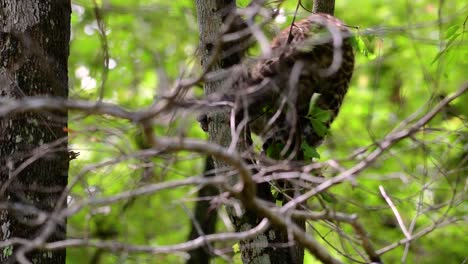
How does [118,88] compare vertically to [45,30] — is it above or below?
below

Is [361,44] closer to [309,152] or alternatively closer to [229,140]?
[309,152]

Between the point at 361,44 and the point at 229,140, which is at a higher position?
the point at 361,44

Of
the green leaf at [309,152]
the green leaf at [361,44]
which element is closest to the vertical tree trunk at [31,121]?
the green leaf at [309,152]

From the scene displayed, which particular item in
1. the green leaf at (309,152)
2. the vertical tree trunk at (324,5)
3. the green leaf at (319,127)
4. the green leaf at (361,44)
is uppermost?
the vertical tree trunk at (324,5)

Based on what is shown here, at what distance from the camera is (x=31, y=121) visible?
377 cm

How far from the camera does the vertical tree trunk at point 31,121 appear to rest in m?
3.64

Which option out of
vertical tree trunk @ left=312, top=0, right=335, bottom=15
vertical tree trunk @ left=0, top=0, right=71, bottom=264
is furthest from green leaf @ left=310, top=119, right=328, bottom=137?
vertical tree trunk @ left=0, top=0, right=71, bottom=264

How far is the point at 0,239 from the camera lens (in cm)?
364

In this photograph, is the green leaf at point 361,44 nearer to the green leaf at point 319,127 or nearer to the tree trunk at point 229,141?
the green leaf at point 319,127

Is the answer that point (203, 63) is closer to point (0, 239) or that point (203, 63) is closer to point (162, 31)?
point (0, 239)

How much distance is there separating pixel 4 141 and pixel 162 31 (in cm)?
522

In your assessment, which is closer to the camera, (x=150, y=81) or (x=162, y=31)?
(x=162, y=31)

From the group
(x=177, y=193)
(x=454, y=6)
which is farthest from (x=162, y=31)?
(x=454, y=6)

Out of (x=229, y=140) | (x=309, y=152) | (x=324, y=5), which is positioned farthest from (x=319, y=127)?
(x=324, y=5)
